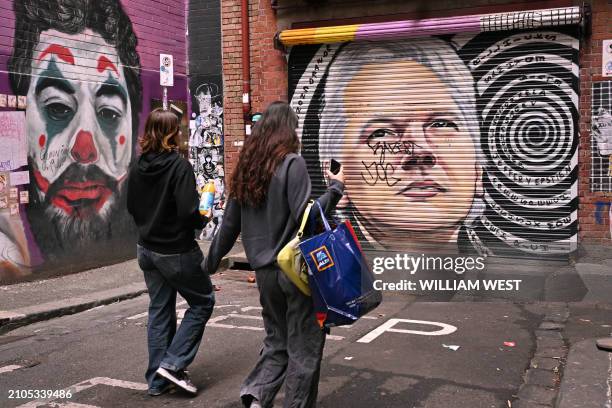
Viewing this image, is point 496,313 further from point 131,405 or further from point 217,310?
point 131,405

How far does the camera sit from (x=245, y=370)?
16.8 feet

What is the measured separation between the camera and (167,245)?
439cm

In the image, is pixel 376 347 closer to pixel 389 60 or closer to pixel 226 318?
pixel 226 318

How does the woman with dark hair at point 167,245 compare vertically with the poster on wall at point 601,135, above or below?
below

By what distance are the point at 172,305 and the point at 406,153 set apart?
20.2 ft

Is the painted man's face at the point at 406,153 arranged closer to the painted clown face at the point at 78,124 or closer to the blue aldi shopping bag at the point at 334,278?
the painted clown face at the point at 78,124

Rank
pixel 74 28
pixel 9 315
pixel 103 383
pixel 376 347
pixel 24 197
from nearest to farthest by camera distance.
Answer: pixel 103 383
pixel 376 347
pixel 9 315
pixel 24 197
pixel 74 28

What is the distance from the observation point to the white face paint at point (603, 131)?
8.62 meters

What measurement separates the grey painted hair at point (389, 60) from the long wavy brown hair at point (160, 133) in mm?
6176

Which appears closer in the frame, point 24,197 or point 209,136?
point 24,197

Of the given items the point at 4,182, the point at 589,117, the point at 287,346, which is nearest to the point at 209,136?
the point at 4,182

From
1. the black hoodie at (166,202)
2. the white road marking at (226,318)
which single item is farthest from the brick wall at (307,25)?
the black hoodie at (166,202)

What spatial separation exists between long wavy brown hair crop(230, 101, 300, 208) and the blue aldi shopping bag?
0.48 meters

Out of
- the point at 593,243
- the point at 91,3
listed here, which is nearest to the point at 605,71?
the point at 593,243
